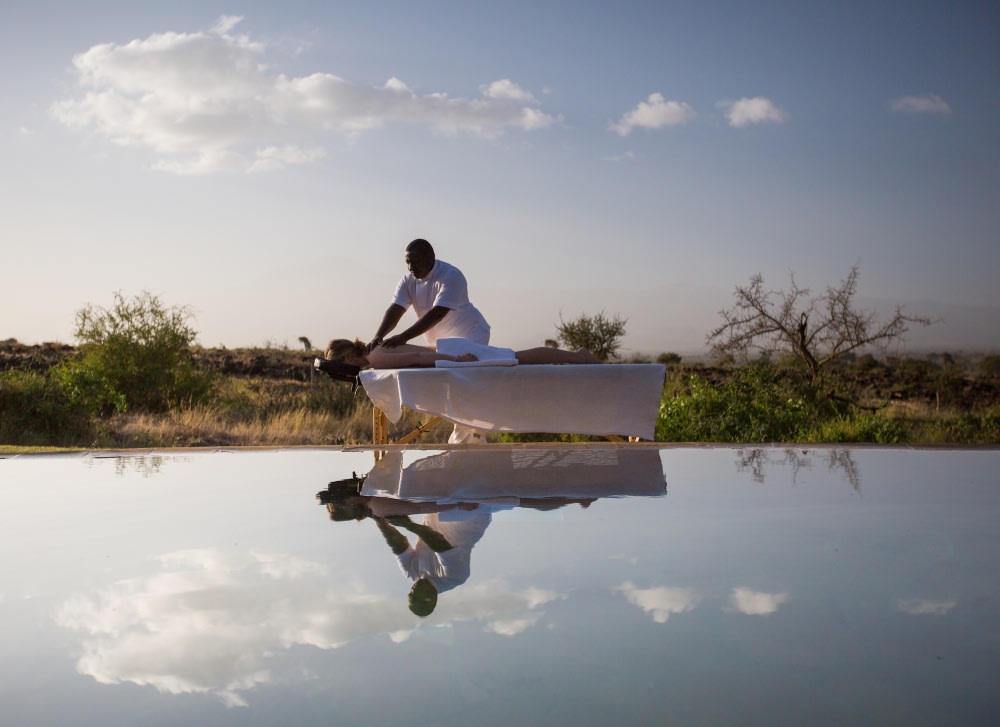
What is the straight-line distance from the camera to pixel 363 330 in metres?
5.39

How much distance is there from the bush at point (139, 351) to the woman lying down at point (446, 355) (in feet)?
14.0

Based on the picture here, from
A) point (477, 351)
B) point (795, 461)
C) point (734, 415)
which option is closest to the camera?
point (795, 461)

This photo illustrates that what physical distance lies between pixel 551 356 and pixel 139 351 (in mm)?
5385

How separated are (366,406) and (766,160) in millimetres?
6627

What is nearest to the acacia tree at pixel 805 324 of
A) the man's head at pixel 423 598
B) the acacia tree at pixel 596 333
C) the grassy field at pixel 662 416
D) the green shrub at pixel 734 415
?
the grassy field at pixel 662 416

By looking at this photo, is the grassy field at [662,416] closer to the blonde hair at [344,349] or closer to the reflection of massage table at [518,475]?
the blonde hair at [344,349]

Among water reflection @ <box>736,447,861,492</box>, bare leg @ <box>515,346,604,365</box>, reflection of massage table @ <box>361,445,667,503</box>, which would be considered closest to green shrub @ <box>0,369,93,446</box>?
bare leg @ <box>515,346,604,365</box>

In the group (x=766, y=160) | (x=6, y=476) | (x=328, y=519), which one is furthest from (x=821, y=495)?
(x=766, y=160)

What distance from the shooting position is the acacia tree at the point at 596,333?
1320 centimetres

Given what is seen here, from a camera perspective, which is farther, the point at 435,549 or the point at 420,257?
the point at 420,257

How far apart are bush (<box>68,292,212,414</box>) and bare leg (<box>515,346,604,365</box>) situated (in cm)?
499

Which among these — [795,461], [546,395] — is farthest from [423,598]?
[546,395]

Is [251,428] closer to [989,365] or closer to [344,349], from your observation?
[344,349]

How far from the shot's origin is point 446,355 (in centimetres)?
441
